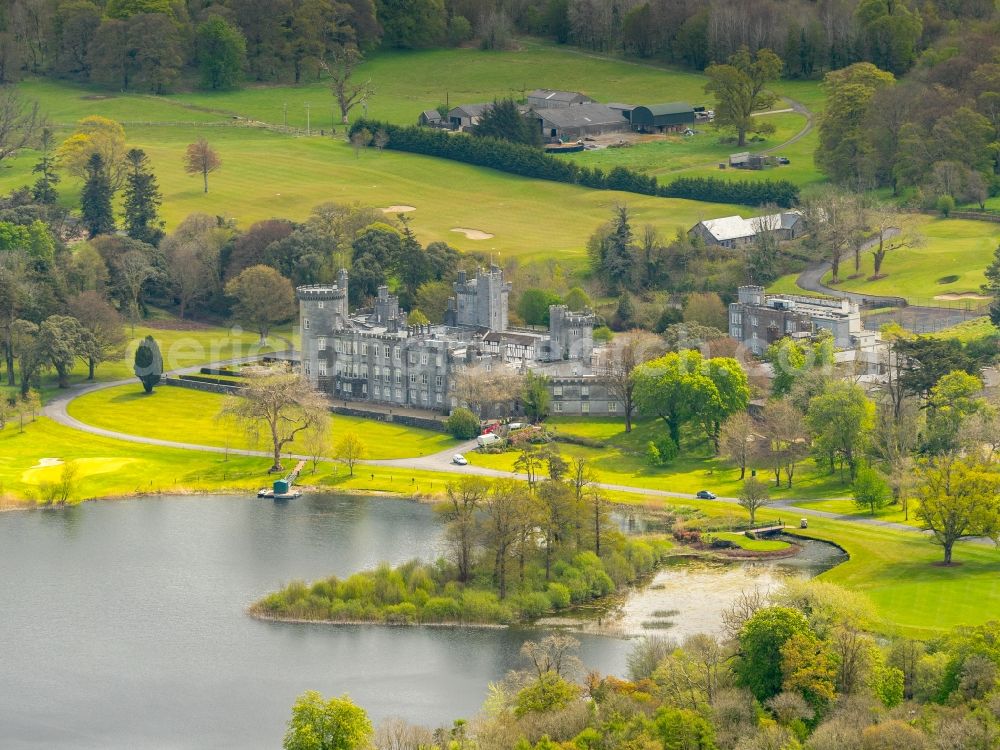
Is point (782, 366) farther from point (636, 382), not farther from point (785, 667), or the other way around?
point (785, 667)

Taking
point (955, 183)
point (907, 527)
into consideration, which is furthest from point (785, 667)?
point (955, 183)

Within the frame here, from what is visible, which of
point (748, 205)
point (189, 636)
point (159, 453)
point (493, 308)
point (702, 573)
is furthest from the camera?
point (748, 205)

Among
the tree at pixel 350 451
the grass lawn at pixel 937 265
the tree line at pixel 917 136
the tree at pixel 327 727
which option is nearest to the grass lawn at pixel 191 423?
the tree at pixel 350 451

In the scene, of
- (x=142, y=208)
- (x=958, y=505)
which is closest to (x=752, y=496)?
(x=958, y=505)

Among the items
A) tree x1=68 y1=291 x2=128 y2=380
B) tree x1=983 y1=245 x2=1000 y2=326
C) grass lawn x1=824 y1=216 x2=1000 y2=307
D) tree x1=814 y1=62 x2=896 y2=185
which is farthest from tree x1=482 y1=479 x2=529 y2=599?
tree x1=814 y1=62 x2=896 y2=185

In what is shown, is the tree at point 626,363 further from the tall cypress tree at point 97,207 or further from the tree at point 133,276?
the tall cypress tree at point 97,207

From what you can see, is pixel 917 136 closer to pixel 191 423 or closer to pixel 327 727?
pixel 191 423
